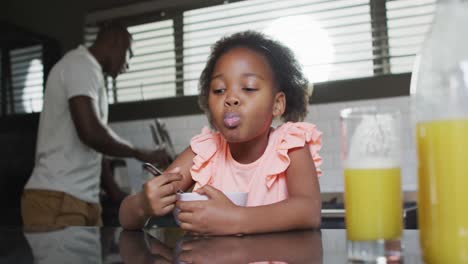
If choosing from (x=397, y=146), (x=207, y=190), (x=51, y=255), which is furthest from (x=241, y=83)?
(x=397, y=146)

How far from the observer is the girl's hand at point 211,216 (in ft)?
2.88

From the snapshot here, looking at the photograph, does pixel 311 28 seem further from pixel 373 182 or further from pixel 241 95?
pixel 373 182

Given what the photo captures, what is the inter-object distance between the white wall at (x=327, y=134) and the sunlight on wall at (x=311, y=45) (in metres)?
0.19

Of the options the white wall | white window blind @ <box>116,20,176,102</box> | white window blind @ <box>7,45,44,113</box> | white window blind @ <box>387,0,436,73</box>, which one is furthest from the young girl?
white window blind @ <box>7,45,44,113</box>

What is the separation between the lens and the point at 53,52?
11.6 ft

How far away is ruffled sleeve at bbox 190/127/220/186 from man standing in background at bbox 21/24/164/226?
3.57 ft

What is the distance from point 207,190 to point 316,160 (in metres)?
0.41

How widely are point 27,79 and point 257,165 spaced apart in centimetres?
269

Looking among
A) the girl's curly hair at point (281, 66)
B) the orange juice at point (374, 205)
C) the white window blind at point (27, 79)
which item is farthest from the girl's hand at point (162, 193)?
the white window blind at point (27, 79)

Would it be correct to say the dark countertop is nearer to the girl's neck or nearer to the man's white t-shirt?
the girl's neck

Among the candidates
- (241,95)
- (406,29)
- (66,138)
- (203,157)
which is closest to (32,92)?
(66,138)

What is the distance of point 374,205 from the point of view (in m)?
0.52

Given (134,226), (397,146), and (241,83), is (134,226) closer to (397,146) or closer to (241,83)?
(241,83)

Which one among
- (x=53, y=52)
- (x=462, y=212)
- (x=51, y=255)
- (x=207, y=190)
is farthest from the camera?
(x=53, y=52)
